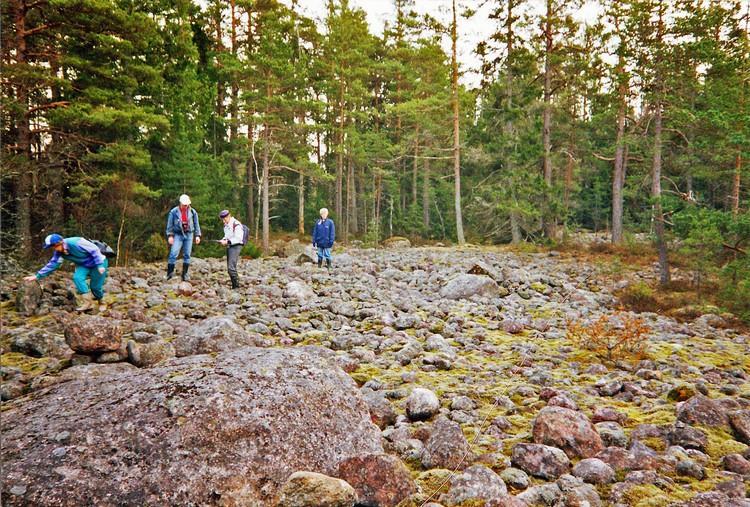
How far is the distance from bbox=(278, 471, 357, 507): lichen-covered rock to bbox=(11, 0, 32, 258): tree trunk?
12487mm

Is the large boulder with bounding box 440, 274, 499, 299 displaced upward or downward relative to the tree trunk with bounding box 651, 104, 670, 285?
downward

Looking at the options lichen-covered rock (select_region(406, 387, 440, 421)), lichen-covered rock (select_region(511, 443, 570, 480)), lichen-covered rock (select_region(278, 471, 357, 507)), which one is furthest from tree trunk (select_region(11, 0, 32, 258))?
lichen-covered rock (select_region(511, 443, 570, 480))

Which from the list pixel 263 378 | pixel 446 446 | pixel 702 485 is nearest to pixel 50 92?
pixel 263 378

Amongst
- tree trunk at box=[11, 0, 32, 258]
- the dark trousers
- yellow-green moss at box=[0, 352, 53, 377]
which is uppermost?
tree trunk at box=[11, 0, 32, 258]

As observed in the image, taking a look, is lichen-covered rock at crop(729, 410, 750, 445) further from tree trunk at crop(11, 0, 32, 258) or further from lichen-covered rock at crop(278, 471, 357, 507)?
tree trunk at crop(11, 0, 32, 258)

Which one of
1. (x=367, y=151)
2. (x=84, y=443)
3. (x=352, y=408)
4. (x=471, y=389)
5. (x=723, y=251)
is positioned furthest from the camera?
(x=367, y=151)

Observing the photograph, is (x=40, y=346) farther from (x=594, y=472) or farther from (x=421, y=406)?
(x=594, y=472)

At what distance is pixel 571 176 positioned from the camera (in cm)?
4031

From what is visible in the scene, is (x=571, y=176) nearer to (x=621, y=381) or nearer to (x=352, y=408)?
(x=621, y=381)

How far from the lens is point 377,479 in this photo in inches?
86.7

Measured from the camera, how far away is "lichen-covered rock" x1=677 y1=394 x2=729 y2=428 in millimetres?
3145

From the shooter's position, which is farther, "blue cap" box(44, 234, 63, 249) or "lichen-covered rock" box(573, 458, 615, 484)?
"blue cap" box(44, 234, 63, 249)

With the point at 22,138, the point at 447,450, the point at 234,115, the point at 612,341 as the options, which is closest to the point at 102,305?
the point at 447,450

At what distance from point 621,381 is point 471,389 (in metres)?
1.68
